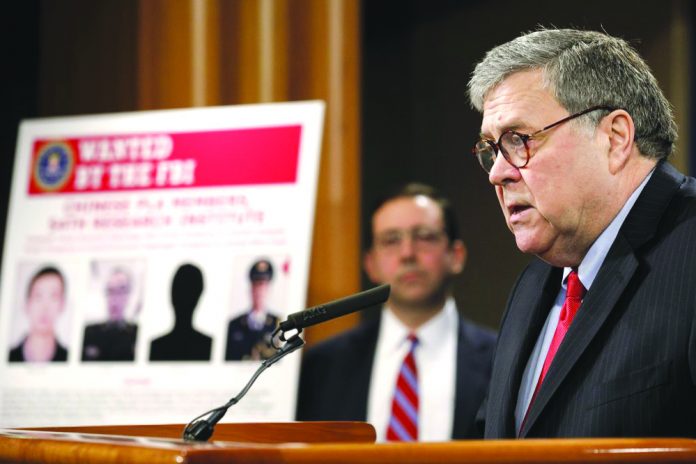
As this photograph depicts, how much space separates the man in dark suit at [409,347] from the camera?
3.70 meters

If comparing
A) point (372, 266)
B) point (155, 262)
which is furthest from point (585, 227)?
point (372, 266)

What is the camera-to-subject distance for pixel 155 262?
338 centimetres

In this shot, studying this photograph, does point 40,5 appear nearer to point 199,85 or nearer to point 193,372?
point 199,85

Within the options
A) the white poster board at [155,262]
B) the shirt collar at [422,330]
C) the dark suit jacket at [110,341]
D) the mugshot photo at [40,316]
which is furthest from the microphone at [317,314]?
the shirt collar at [422,330]

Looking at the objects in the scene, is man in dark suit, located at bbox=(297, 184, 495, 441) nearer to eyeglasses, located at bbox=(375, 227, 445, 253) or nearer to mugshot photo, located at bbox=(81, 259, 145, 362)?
eyeglasses, located at bbox=(375, 227, 445, 253)

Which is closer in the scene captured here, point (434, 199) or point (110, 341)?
point (110, 341)

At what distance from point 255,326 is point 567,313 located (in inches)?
59.4

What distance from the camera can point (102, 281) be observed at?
11.2ft

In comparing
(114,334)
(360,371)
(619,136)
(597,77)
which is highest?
(597,77)

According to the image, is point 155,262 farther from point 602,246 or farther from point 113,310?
point 602,246

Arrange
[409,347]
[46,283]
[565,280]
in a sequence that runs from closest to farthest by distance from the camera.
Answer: [565,280] → [46,283] → [409,347]

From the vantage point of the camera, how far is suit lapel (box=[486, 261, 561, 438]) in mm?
1895

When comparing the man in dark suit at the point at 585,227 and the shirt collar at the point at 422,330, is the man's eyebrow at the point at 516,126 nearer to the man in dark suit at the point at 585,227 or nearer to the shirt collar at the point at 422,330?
the man in dark suit at the point at 585,227

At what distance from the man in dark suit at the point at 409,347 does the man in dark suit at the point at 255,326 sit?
61cm
